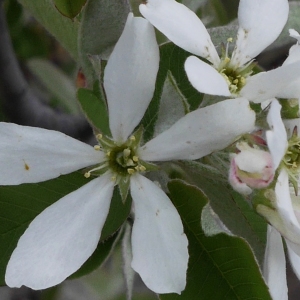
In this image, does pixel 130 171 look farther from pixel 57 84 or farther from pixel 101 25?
pixel 57 84

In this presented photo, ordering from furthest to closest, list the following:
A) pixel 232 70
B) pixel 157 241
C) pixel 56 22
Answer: pixel 56 22 → pixel 232 70 → pixel 157 241

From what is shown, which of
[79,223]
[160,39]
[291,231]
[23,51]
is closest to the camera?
[291,231]

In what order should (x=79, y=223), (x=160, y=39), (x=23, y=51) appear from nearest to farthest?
(x=79, y=223) → (x=160, y=39) → (x=23, y=51)

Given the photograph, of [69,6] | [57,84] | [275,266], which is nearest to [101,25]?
[69,6]

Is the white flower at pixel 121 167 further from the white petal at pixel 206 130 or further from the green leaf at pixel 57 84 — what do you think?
the green leaf at pixel 57 84

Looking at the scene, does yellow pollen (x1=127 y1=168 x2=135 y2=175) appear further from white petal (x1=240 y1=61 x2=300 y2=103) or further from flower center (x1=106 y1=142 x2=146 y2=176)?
white petal (x1=240 y1=61 x2=300 y2=103)

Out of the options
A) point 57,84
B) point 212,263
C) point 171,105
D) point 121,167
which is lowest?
point 57,84

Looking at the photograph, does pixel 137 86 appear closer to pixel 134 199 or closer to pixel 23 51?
pixel 134 199

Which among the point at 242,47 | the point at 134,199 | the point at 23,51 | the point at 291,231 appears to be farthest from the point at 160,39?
the point at 23,51
